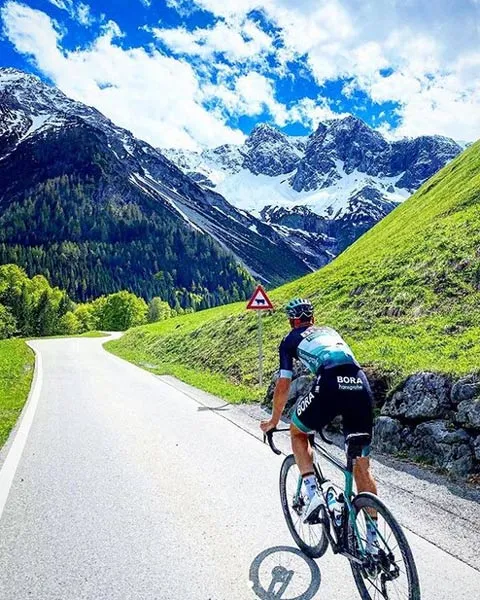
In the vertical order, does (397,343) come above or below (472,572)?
above

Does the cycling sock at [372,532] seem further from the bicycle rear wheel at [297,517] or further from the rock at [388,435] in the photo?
the rock at [388,435]

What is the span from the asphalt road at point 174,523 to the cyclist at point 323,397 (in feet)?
3.23

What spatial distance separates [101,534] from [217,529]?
1454 mm

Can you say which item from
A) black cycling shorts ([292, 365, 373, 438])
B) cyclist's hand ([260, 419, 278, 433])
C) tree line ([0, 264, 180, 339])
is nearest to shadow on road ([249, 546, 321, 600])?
cyclist's hand ([260, 419, 278, 433])

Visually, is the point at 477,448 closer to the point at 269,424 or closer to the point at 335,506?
the point at 335,506

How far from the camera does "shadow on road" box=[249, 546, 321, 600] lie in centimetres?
501

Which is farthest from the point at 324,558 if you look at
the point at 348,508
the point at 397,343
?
the point at 397,343

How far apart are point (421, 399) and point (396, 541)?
18.8ft

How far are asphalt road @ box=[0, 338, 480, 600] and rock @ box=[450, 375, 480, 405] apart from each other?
1.71 m

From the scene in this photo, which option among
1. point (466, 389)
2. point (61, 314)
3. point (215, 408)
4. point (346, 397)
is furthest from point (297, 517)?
point (61, 314)

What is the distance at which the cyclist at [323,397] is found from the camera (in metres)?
5.39

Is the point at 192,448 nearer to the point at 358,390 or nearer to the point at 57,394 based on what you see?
the point at 358,390

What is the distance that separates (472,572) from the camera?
17.3 ft

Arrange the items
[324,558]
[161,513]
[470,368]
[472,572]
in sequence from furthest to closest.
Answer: [470,368] → [161,513] → [324,558] → [472,572]
